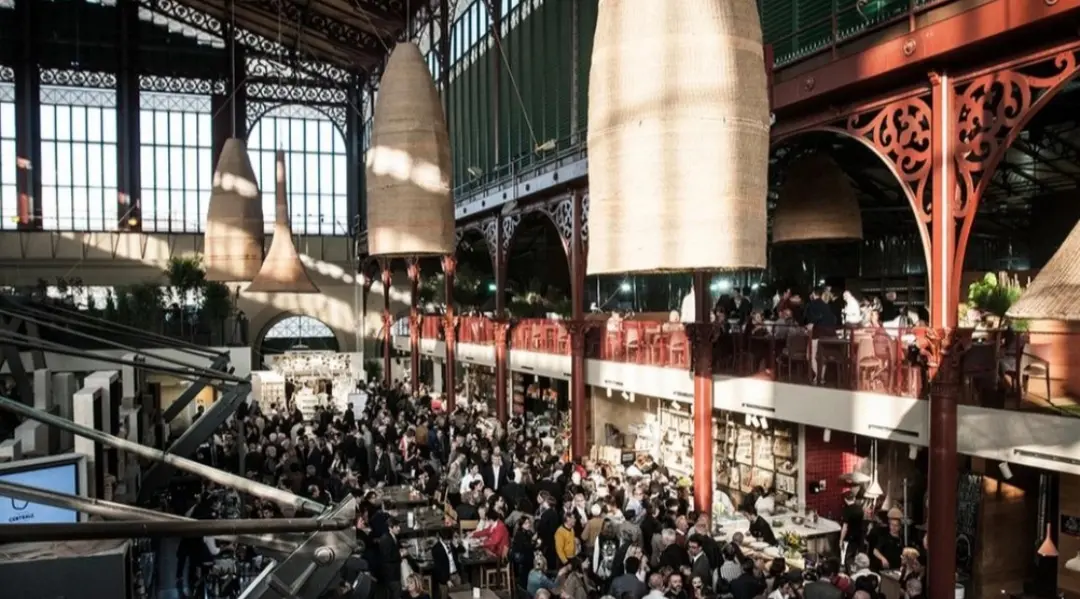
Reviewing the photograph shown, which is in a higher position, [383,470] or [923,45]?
[923,45]

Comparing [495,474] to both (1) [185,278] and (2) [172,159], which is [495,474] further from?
(2) [172,159]

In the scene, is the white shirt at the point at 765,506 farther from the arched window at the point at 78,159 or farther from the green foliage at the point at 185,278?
the arched window at the point at 78,159

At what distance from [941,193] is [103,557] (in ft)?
27.4

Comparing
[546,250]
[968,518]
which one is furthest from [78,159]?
[968,518]

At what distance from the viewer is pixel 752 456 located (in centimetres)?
1641

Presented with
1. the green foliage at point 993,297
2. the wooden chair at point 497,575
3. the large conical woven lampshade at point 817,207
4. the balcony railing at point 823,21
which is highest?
the balcony railing at point 823,21

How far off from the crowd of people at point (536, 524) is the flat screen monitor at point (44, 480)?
2.80 metres

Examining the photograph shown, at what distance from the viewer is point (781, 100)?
11.0 metres

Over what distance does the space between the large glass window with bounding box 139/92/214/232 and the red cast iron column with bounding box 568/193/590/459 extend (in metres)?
24.5

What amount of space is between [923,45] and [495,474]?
27.3 feet

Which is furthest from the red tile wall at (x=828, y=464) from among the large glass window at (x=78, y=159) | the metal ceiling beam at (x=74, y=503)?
the large glass window at (x=78, y=159)

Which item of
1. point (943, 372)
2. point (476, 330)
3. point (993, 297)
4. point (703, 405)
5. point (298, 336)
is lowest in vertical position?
point (298, 336)

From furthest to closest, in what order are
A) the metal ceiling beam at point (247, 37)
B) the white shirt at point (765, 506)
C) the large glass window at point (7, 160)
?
the metal ceiling beam at point (247, 37) < the large glass window at point (7, 160) < the white shirt at point (765, 506)

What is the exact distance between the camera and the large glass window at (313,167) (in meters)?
39.0
